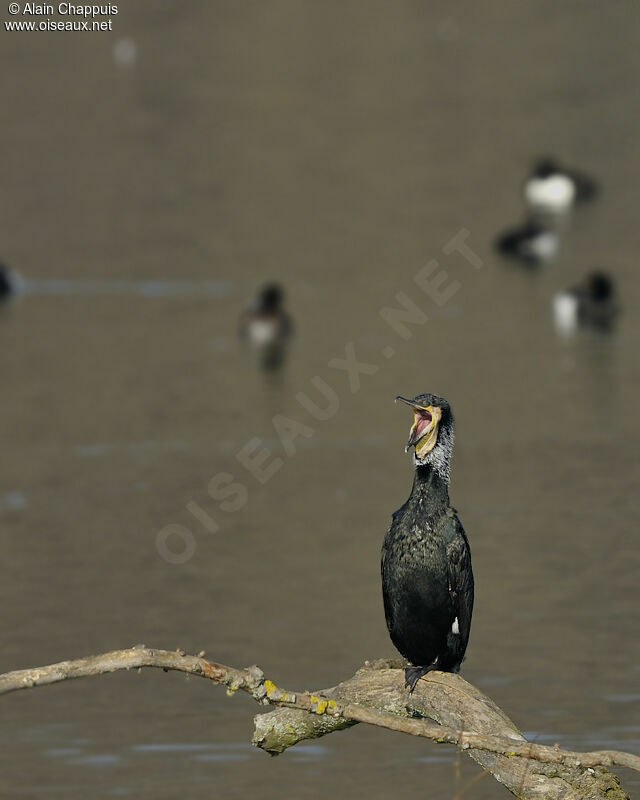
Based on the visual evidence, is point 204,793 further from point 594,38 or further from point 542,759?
point 594,38

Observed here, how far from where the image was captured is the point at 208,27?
69.1 meters

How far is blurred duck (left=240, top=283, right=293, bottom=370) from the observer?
23.0m

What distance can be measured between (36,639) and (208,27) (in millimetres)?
58401

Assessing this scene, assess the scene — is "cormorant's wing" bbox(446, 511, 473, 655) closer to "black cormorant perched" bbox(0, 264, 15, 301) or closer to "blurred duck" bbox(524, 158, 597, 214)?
"black cormorant perched" bbox(0, 264, 15, 301)

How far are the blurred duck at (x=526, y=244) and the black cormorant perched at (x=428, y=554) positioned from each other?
20.5 m

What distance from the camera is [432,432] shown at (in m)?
8.95

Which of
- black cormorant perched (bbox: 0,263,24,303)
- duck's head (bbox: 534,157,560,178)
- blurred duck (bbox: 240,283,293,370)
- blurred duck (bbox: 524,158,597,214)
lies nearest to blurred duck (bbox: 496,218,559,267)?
duck's head (bbox: 534,157,560,178)

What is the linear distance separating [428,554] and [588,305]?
15.7 metres

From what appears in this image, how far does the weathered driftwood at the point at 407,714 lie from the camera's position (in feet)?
25.0

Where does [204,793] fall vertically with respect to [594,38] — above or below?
below

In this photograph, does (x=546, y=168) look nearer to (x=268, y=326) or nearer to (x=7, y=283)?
(x=7, y=283)

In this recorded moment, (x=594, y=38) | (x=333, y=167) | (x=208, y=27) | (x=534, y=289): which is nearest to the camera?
(x=534, y=289)

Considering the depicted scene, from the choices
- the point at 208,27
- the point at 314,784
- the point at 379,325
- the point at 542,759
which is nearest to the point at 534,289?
the point at 379,325

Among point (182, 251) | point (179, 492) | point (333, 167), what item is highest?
point (333, 167)
